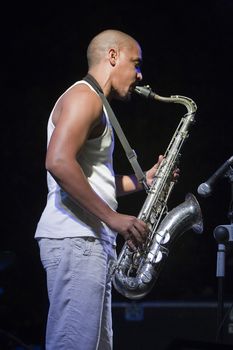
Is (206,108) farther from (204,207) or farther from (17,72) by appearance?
(17,72)

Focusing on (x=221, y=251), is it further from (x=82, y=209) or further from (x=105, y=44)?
(x=105, y=44)

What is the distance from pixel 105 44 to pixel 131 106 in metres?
2.45

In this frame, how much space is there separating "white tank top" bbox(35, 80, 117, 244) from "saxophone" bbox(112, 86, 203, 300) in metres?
0.28

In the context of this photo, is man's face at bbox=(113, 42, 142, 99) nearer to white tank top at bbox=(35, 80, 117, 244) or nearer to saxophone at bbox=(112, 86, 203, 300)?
white tank top at bbox=(35, 80, 117, 244)

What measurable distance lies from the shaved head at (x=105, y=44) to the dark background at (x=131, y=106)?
92.0 inches

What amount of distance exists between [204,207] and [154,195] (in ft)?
6.64

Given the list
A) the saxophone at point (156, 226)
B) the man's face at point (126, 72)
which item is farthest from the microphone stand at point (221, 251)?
the man's face at point (126, 72)

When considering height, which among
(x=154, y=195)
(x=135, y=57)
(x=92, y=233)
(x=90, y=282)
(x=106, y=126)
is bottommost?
(x=90, y=282)

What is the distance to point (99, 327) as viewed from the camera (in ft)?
7.79

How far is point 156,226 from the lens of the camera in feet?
10.4

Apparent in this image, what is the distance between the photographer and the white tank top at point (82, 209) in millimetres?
2430

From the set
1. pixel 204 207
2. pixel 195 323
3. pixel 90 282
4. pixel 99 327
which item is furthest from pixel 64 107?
pixel 204 207

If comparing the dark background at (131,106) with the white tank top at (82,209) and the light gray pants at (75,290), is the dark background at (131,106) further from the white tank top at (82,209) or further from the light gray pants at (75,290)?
the light gray pants at (75,290)

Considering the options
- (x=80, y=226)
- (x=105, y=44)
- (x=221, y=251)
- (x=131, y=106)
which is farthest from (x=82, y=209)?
(x=131, y=106)
